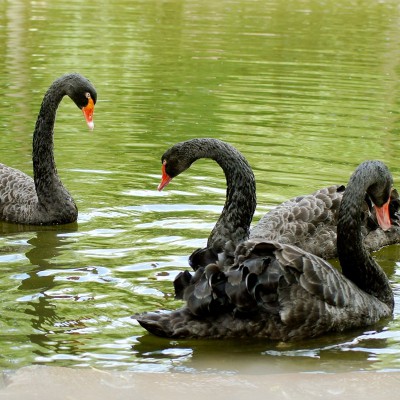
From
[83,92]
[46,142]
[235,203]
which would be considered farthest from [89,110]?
[235,203]

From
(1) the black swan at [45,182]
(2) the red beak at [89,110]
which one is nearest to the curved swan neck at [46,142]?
(1) the black swan at [45,182]

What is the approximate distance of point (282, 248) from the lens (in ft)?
15.9

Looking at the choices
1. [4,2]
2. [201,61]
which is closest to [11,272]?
[201,61]

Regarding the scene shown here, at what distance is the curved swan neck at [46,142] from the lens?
7.33m

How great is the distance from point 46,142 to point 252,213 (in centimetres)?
223

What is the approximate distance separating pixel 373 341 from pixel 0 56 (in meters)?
11.4

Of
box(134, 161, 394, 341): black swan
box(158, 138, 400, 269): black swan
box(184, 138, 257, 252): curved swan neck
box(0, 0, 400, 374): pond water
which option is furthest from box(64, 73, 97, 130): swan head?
box(134, 161, 394, 341): black swan

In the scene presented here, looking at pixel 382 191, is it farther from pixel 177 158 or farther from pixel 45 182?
pixel 45 182

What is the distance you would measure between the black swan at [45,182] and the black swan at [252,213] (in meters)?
1.20

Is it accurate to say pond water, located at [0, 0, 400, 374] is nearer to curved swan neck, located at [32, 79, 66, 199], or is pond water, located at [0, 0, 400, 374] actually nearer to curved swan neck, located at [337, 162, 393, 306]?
curved swan neck, located at [337, 162, 393, 306]

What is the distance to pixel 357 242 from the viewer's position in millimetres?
5430

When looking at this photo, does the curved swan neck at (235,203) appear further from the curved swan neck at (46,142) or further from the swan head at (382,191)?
the curved swan neck at (46,142)

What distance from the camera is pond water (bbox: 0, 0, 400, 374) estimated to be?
4.86 m

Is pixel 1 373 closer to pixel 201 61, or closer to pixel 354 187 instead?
pixel 354 187
